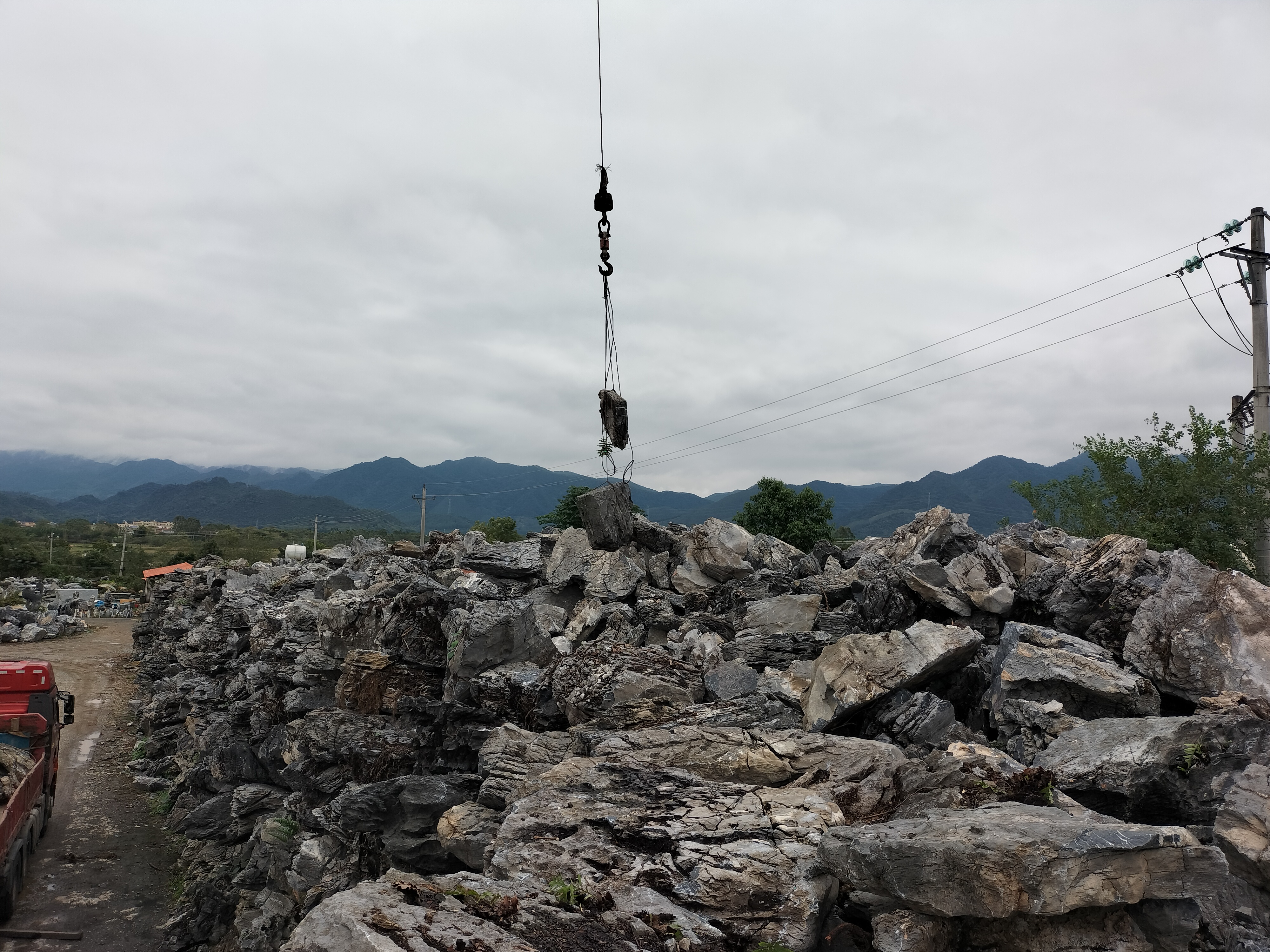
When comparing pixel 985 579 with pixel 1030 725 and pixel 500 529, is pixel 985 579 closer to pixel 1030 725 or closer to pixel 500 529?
pixel 1030 725

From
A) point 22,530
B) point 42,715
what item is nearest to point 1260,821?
point 42,715

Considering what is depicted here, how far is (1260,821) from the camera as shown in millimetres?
5922

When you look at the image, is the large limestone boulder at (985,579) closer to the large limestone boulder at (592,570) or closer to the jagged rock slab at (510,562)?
the large limestone boulder at (592,570)

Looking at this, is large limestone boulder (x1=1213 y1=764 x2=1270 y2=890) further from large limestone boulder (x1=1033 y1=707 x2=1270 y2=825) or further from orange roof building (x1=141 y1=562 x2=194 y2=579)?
orange roof building (x1=141 y1=562 x2=194 y2=579)

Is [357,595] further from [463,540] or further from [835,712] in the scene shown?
[835,712]

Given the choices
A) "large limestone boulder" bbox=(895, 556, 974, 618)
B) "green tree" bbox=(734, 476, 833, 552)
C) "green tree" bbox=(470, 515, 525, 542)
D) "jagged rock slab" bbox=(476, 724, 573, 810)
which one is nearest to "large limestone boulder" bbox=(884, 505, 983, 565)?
"large limestone boulder" bbox=(895, 556, 974, 618)

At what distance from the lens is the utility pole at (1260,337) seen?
2280 centimetres

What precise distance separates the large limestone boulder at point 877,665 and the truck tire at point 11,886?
17.4 m

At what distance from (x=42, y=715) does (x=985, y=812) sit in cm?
2184

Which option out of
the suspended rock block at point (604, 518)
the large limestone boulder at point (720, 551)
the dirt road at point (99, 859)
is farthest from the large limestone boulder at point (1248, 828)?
the dirt road at point (99, 859)

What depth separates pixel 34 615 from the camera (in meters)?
56.0

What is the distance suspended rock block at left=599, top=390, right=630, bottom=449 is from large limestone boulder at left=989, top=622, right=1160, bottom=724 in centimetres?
788

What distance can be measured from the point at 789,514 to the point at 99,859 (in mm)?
35519

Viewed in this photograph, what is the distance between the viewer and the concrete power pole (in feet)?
74.8
